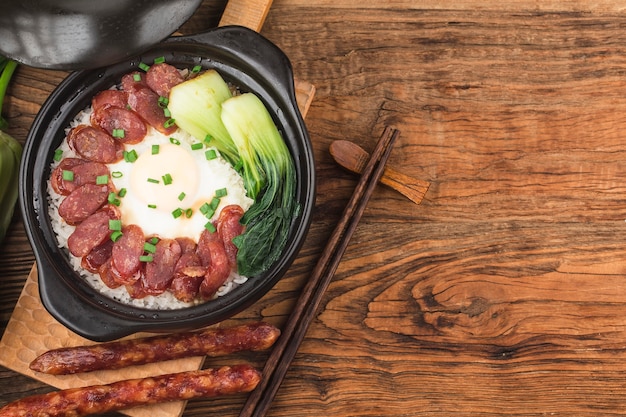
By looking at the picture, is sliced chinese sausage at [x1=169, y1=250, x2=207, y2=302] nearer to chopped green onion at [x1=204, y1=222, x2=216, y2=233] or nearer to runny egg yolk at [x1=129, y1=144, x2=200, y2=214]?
chopped green onion at [x1=204, y1=222, x2=216, y2=233]

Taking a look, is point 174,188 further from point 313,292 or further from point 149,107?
point 313,292

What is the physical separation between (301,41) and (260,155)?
3.41ft

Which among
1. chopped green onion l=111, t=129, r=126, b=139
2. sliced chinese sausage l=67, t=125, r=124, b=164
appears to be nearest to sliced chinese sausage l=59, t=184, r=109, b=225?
sliced chinese sausage l=67, t=125, r=124, b=164

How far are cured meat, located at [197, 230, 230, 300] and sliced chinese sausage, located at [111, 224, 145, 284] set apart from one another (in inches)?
12.1

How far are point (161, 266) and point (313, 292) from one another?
937 millimetres

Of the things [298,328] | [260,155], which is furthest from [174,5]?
[298,328]

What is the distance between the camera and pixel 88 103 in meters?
3.74

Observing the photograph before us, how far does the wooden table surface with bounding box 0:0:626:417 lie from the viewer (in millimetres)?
4133

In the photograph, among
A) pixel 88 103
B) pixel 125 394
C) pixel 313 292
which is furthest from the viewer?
pixel 313 292

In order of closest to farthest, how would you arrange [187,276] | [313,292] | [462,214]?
[187,276]
[313,292]
[462,214]

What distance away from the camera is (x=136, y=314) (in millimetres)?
3490

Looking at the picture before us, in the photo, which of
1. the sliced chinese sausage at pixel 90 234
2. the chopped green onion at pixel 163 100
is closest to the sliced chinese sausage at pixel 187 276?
the sliced chinese sausage at pixel 90 234

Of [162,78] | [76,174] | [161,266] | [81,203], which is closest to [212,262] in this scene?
[161,266]

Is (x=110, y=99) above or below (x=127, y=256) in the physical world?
above
